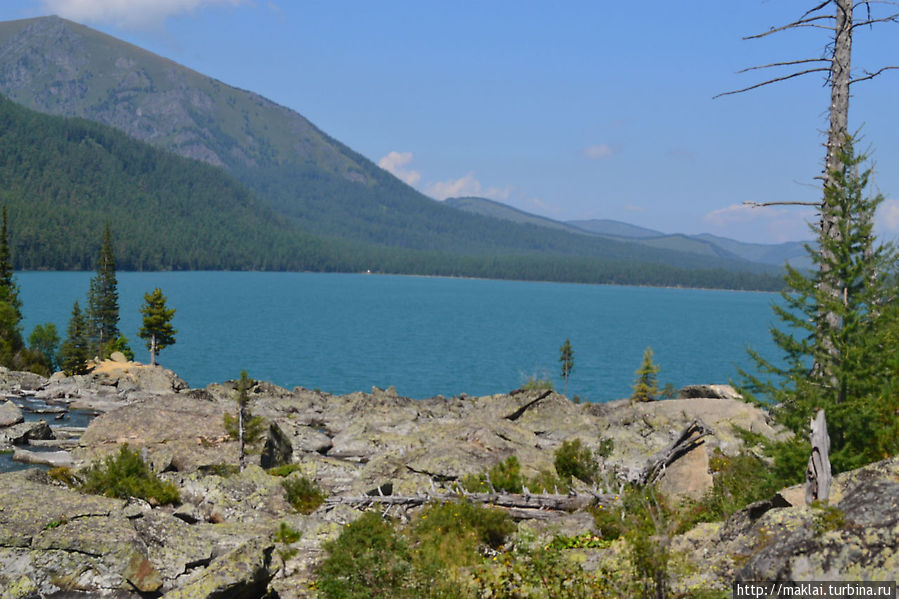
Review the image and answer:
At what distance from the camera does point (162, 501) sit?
17.3 m

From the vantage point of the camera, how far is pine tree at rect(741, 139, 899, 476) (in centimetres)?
1120

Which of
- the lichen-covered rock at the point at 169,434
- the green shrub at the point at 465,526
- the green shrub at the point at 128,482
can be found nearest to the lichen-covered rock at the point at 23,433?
the lichen-covered rock at the point at 169,434

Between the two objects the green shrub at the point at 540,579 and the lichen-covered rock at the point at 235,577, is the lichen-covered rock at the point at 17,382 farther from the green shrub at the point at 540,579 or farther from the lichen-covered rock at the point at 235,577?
the green shrub at the point at 540,579

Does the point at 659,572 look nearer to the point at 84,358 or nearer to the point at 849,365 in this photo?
the point at 849,365

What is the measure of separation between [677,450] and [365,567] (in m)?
10.3

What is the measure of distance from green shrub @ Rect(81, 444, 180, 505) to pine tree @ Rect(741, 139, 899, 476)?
50.9 ft

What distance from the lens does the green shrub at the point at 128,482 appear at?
17250mm

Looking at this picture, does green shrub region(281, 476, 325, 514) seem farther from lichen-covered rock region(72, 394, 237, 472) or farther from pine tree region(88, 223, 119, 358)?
pine tree region(88, 223, 119, 358)

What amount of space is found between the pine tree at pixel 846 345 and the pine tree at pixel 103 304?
79900 mm

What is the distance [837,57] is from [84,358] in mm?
65637

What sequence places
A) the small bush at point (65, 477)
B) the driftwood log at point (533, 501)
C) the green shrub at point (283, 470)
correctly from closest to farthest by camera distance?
the driftwood log at point (533, 501)
the small bush at point (65, 477)
the green shrub at point (283, 470)

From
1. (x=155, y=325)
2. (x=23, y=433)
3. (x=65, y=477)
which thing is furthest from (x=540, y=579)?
(x=155, y=325)

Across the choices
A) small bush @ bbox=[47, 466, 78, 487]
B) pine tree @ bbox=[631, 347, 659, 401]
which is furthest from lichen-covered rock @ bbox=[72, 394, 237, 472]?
pine tree @ bbox=[631, 347, 659, 401]

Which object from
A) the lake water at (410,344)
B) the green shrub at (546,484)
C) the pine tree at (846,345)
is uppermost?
the pine tree at (846,345)
